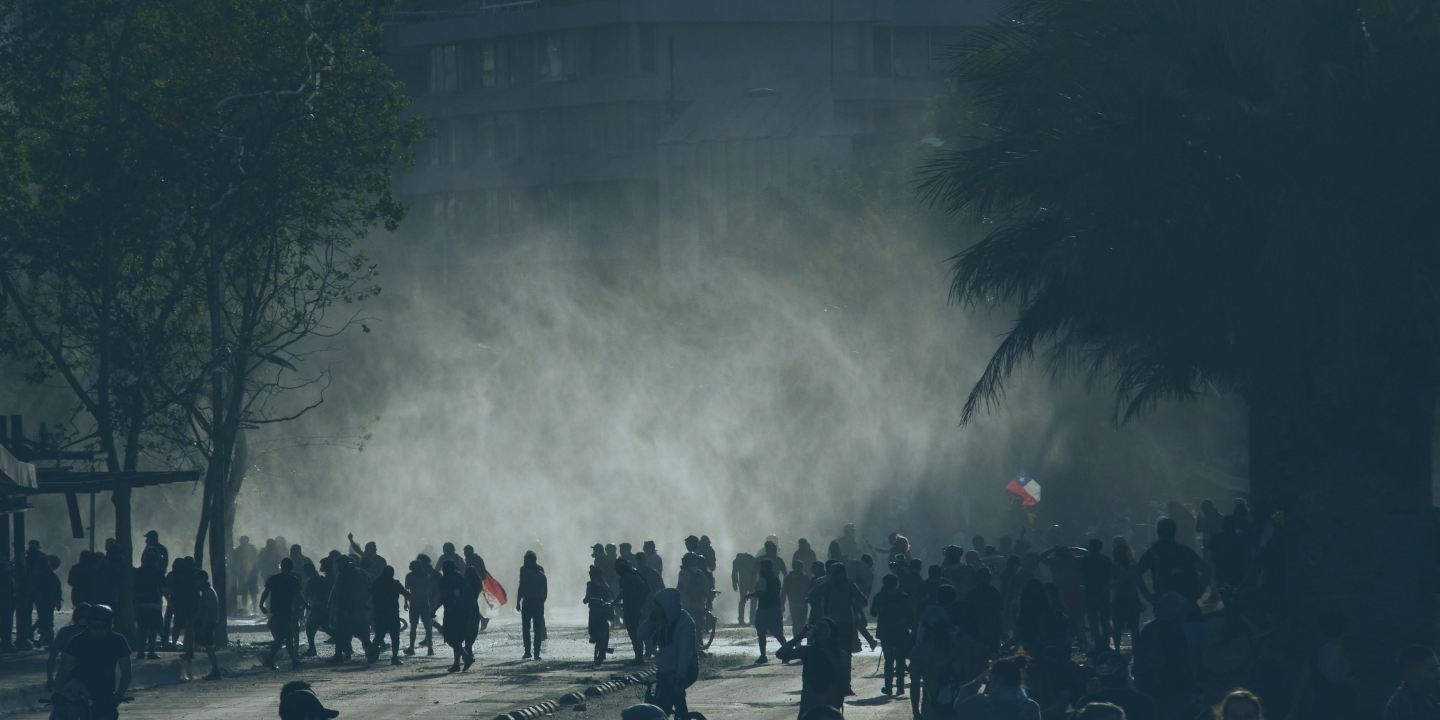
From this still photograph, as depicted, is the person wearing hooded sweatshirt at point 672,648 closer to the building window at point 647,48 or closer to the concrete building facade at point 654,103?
the concrete building facade at point 654,103

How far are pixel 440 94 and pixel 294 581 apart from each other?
6324cm

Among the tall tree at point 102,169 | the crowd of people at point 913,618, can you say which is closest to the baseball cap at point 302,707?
the crowd of people at point 913,618

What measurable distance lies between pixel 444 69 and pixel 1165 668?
7561cm

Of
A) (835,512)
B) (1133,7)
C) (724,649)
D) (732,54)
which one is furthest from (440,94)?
(1133,7)

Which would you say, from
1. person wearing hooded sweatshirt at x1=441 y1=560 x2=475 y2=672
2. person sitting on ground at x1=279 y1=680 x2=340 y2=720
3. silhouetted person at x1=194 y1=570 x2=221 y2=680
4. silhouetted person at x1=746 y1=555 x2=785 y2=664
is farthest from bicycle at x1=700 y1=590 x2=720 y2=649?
person sitting on ground at x1=279 y1=680 x2=340 y2=720

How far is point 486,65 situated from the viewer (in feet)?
266

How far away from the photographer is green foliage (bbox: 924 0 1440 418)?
48.5 feet

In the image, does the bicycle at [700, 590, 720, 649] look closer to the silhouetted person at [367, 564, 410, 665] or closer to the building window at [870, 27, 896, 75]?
the silhouetted person at [367, 564, 410, 665]

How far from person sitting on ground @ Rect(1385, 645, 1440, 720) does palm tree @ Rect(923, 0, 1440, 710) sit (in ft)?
18.3

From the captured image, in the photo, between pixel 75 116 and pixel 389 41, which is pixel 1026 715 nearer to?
pixel 75 116

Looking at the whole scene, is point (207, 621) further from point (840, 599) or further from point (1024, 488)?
point (1024, 488)

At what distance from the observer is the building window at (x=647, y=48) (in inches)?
2975

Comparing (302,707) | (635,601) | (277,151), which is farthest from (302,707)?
(277,151)

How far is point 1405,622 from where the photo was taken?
15.0m
